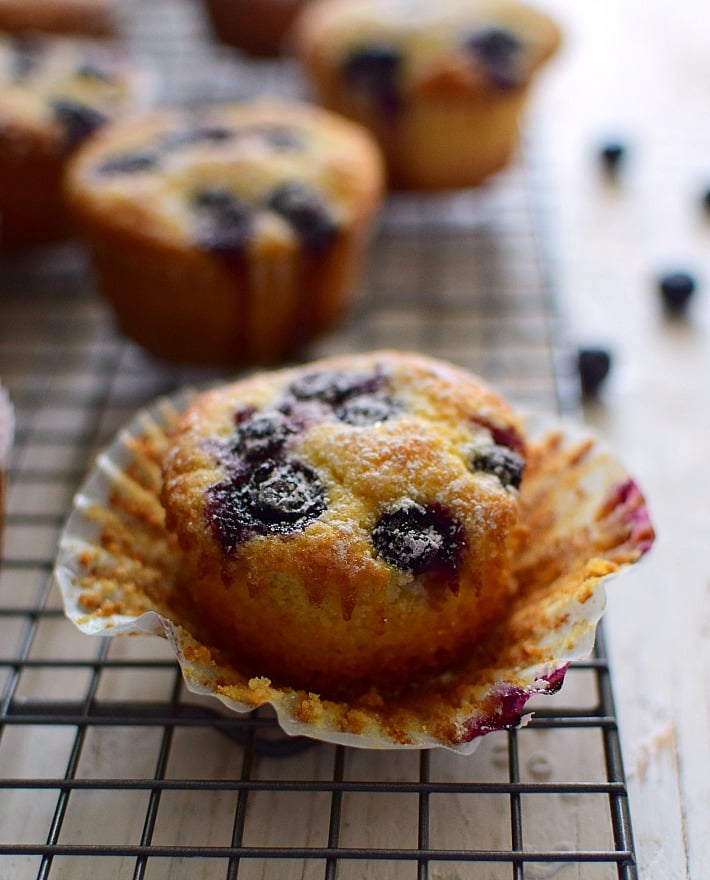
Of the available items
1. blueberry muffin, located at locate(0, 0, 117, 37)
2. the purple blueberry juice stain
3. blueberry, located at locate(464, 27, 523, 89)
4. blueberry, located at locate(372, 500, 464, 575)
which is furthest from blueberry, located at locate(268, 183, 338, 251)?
blueberry muffin, located at locate(0, 0, 117, 37)

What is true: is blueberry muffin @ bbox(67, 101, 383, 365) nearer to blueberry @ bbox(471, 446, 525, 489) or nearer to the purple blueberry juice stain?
blueberry @ bbox(471, 446, 525, 489)

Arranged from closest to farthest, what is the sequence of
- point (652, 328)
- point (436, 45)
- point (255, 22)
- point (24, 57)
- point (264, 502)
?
point (264, 502) → point (652, 328) → point (436, 45) → point (24, 57) → point (255, 22)

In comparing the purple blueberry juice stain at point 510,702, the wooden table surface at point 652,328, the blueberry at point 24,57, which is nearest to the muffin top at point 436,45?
the wooden table surface at point 652,328

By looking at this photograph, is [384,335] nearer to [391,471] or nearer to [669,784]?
[391,471]

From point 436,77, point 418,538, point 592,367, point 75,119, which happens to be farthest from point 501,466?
point 75,119

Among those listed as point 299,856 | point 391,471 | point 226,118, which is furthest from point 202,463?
point 226,118

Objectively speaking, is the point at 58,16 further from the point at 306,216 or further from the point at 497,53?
the point at 306,216
